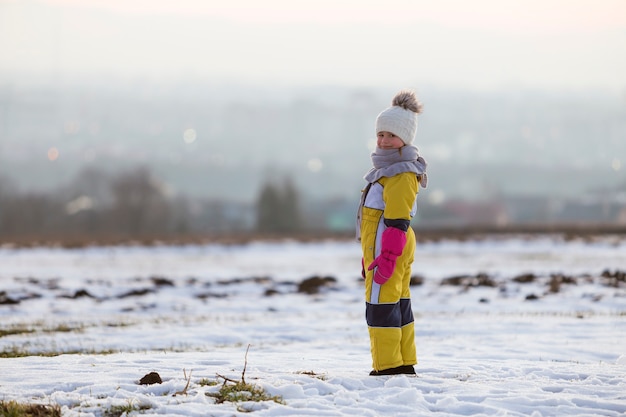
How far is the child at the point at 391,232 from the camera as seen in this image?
6645 millimetres

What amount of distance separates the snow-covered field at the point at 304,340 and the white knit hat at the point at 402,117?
2255 mm

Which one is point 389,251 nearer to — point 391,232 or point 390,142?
point 391,232

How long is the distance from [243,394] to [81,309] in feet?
34.7

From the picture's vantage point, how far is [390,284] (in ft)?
22.1

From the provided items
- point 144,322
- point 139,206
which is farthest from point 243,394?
point 139,206

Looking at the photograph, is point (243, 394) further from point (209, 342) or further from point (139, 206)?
point (139, 206)

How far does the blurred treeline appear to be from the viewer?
77875 millimetres

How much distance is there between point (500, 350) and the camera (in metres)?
9.60

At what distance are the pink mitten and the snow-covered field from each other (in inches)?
37.5

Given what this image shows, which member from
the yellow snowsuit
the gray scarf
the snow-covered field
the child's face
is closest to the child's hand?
the yellow snowsuit

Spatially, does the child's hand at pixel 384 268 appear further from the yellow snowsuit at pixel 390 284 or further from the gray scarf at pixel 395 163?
the gray scarf at pixel 395 163

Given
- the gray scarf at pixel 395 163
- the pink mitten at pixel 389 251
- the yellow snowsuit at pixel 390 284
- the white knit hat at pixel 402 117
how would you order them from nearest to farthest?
1. the pink mitten at pixel 389 251
2. the yellow snowsuit at pixel 390 284
3. the gray scarf at pixel 395 163
4. the white knit hat at pixel 402 117

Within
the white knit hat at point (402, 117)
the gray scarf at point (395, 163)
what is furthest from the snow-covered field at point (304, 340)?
the white knit hat at point (402, 117)

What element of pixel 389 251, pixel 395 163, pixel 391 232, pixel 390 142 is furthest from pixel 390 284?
pixel 390 142
